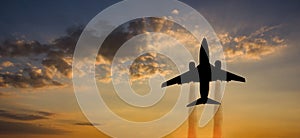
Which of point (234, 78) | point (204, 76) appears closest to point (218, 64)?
point (234, 78)

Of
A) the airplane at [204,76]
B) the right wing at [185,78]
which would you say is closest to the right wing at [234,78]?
the airplane at [204,76]

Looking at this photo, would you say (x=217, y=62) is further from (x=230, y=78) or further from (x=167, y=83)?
(x=167, y=83)

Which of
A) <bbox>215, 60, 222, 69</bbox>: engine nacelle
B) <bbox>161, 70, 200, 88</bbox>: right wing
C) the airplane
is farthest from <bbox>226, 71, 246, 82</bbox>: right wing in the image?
<bbox>161, 70, 200, 88</bbox>: right wing

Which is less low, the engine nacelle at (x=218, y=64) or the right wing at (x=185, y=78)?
the engine nacelle at (x=218, y=64)

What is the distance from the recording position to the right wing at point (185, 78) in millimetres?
98750

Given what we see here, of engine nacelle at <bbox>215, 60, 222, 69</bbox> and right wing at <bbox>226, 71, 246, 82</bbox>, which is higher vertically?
engine nacelle at <bbox>215, 60, 222, 69</bbox>

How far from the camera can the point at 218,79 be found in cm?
9744

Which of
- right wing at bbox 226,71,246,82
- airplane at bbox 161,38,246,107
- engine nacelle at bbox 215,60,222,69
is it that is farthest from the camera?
engine nacelle at bbox 215,60,222,69

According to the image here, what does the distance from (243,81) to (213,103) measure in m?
11.5

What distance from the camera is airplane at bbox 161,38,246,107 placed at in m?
92.1

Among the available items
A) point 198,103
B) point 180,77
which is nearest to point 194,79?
point 180,77

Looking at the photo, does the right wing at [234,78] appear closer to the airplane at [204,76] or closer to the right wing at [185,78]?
the airplane at [204,76]

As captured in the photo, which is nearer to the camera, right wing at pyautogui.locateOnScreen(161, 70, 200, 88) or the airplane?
the airplane

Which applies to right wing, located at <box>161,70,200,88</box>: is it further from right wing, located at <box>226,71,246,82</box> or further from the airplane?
right wing, located at <box>226,71,246,82</box>
